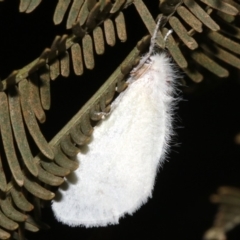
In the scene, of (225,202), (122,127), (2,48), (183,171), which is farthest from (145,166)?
(225,202)

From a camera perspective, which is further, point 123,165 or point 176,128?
point 176,128

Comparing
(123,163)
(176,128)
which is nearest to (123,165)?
(123,163)

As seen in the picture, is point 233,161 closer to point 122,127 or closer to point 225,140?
point 225,140

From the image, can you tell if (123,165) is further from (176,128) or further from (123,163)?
(176,128)
